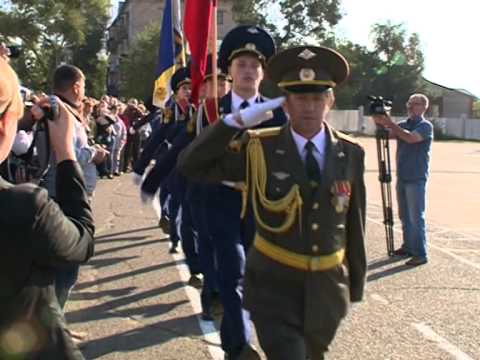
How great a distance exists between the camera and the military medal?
330cm

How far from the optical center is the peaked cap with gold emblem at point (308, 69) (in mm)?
3293

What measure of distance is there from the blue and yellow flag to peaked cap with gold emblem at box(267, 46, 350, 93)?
6.24m

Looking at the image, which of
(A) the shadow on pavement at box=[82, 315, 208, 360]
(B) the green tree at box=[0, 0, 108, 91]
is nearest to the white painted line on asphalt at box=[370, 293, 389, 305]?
(A) the shadow on pavement at box=[82, 315, 208, 360]

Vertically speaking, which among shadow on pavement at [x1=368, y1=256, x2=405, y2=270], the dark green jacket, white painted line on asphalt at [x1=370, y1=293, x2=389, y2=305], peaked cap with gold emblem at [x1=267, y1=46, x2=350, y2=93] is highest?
Answer: peaked cap with gold emblem at [x1=267, y1=46, x2=350, y2=93]

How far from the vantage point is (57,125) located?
7.77 feet

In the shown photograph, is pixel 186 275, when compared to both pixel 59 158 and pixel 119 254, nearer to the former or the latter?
pixel 119 254

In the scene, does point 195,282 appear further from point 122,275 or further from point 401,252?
point 401,252

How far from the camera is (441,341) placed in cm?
543

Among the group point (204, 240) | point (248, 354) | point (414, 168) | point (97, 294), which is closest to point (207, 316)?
point (204, 240)

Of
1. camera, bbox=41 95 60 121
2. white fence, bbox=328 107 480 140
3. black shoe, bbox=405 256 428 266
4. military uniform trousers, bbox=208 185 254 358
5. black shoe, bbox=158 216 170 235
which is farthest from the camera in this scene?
white fence, bbox=328 107 480 140

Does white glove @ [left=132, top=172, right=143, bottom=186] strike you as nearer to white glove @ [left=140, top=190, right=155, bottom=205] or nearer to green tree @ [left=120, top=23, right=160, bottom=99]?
white glove @ [left=140, top=190, right=155, bottom=205]

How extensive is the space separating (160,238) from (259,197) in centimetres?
660

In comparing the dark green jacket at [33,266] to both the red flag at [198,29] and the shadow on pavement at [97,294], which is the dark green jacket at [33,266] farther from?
the shadow on pavement at [97,294]

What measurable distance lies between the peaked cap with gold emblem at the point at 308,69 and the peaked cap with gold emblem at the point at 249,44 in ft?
5.20
